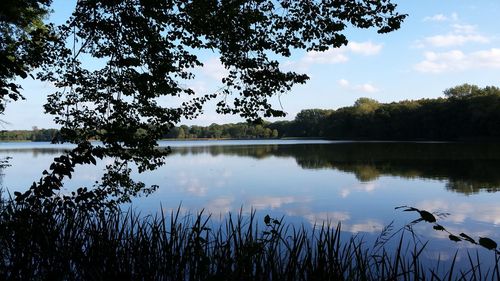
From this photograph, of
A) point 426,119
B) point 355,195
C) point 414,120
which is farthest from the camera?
point 414,120

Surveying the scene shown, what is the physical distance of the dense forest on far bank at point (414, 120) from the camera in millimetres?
74000

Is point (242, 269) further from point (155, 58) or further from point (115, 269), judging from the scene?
point (155, 58)

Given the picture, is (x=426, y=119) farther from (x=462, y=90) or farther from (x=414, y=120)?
(x=462, y=90)

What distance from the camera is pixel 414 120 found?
9256 cm

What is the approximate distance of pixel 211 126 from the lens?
6811 inches

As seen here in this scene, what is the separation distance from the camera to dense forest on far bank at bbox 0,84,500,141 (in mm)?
74000

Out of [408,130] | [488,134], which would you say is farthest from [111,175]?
[408,130]

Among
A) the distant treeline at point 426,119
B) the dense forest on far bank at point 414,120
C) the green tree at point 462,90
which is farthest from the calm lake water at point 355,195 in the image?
the green tree at point 462,90

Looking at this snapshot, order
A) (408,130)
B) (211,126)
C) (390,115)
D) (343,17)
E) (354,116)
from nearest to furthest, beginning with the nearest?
(343,17), (408,130), (390,115), (354,116), (211,126)

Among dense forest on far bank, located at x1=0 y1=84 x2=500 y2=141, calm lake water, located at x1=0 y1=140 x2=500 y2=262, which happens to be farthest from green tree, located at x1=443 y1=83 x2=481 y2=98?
calm lake water, located at x1=0 y1=140 x2=500 y2=262

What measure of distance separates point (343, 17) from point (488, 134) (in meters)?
77.6

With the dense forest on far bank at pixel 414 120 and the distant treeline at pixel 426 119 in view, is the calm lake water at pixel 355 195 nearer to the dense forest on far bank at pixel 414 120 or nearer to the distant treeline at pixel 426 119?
the dense forest on far bank at pixel 414 120

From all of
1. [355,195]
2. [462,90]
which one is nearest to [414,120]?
[462,90]

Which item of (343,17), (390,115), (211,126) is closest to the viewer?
(343,17)
